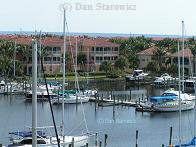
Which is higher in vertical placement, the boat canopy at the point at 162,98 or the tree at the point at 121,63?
the tree at the point at 121,63

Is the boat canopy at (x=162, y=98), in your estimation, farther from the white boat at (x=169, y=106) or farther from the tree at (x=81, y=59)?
the tree at (x=81, y=59)

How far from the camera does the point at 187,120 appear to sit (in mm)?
55031

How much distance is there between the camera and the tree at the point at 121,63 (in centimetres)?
10031

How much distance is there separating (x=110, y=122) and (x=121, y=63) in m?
48.3

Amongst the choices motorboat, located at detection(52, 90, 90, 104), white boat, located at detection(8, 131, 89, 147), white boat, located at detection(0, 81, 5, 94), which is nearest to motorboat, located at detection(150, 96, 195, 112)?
motorboat, located at detection(52, 90, 90, 104)

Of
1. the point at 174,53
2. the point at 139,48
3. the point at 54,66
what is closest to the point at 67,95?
the point at 54,66

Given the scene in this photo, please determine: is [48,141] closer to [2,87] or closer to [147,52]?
[2,87]

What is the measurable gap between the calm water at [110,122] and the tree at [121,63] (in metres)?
34.7

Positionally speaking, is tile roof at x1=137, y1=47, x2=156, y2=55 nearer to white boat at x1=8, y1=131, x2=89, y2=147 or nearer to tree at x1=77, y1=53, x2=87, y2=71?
tree at x1=77, y1=53, x2=87, y2=71

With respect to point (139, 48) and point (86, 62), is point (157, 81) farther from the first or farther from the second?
point (139, 48)

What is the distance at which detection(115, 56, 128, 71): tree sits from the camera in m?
100

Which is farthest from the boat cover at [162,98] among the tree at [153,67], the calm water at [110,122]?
the tree at [153,67]

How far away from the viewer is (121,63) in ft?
330

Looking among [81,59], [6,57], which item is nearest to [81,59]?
[81,59]
